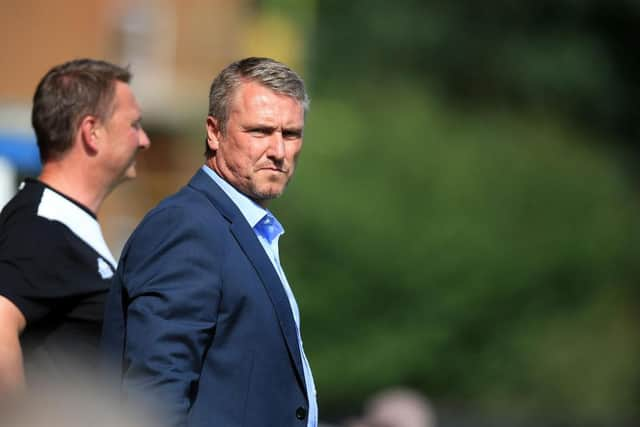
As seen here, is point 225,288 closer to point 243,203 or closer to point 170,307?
point 170,307

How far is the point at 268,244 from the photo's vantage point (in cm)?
327

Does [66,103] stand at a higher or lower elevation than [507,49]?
higher

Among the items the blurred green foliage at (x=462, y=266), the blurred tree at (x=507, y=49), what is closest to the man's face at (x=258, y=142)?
the blurred green foliage at (x=462, y=266)

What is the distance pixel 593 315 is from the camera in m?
20.6

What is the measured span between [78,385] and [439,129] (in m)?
19.8

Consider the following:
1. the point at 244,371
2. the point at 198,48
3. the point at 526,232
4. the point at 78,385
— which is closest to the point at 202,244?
the point at 244,371

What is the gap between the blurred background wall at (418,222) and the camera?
20.0m

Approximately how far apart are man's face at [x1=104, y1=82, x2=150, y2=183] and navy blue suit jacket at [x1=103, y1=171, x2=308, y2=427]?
0.86m

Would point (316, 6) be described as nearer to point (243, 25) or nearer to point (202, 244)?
point (243, 25)

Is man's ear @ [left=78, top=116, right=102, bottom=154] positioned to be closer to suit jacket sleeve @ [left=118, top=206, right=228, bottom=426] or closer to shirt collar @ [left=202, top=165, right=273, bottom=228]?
shirt collar @ [left=202, top=165, right=273, bottom=228]

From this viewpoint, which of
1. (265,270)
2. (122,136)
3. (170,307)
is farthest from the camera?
(122,136)

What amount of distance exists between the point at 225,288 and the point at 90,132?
1124 mm

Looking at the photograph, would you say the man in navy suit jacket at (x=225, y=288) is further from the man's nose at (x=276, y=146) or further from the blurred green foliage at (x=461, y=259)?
the blurred green foliage at (x=461, y=259)

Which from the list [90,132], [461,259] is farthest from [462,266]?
[90,132]
